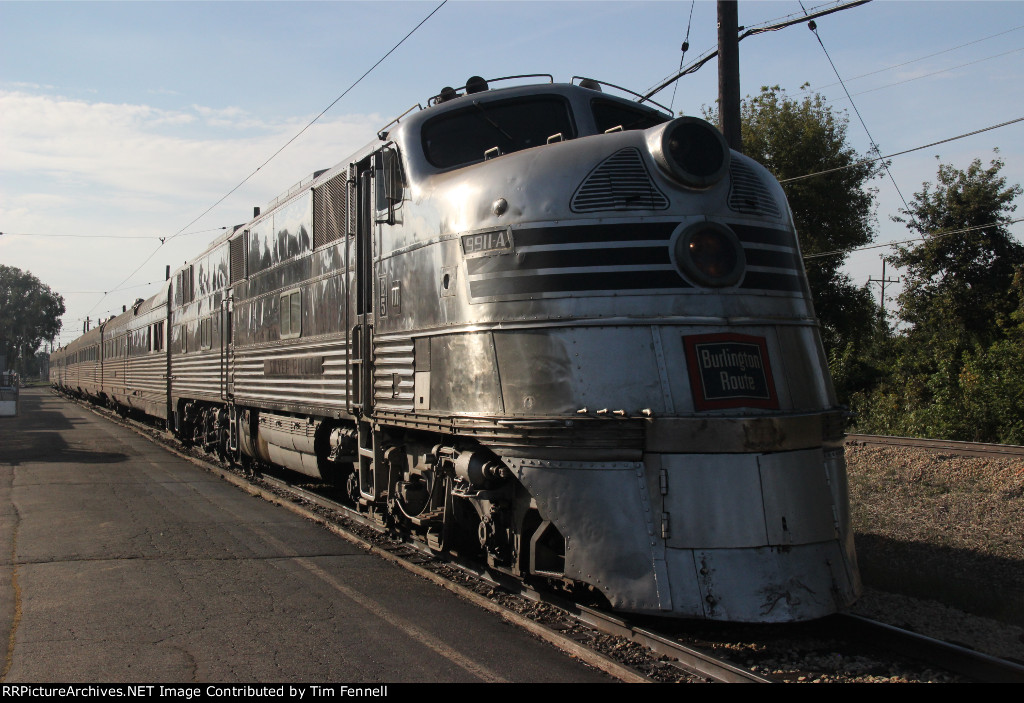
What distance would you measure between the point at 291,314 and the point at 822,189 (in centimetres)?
2449

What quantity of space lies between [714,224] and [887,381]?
23.7m

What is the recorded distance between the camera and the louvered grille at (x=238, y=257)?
13391mm

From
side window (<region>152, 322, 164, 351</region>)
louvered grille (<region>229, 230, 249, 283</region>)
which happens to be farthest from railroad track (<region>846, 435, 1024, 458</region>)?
side window (<region>152, 322, 164, 351</region>)

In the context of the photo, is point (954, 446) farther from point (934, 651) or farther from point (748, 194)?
point (748, 194)

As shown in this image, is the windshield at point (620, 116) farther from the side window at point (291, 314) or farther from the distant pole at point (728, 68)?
the side window at point (291, 314)

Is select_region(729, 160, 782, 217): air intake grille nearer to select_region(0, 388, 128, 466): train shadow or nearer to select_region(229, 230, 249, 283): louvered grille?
select_region(229, 230, 249, 283): louvered grille

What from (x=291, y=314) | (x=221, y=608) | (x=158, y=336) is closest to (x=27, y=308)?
(x=158, y=336)

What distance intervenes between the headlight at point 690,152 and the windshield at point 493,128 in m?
1.33

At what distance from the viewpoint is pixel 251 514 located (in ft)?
33.8

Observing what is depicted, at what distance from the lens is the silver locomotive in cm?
514

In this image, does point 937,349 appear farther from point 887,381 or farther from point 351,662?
point 351,662

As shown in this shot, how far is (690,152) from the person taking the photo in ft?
18.8

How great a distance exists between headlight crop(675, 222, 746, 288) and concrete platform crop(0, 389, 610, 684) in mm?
2575

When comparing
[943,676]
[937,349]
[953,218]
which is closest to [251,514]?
[943,676]
